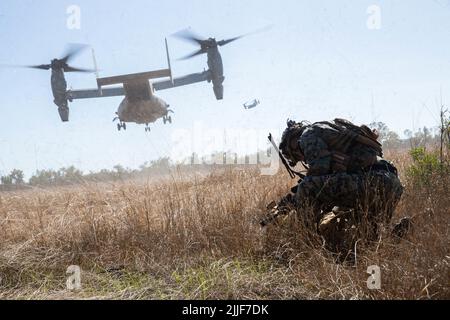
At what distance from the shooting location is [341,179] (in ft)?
12.0

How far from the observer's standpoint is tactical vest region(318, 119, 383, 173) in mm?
3717

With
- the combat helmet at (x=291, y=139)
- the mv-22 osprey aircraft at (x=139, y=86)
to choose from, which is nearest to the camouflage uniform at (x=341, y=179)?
the combat helmet at (x=291, y=139)

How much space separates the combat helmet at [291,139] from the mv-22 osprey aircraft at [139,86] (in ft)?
51.3

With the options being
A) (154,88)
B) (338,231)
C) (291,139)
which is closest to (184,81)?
(154,88)

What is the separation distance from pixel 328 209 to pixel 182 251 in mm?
1608

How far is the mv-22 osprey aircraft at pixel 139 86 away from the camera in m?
19.2

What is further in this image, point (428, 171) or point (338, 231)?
point (428, 171)

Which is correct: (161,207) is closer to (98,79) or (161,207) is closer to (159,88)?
(98,79)

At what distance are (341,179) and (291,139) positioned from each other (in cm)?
80

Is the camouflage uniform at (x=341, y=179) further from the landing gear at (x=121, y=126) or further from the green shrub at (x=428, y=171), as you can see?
the landing gear at (x=121, y=126)

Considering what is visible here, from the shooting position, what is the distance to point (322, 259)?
9.99 ft

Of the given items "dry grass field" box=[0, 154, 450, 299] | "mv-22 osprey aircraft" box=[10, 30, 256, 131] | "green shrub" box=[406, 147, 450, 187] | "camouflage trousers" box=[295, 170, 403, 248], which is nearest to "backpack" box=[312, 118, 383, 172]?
"camouflage trousers" box=[295, 170, 403, 248]

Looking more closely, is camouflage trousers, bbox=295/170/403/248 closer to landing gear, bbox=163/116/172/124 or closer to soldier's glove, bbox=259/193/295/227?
soldier's glove, bbox=259/193/295/227

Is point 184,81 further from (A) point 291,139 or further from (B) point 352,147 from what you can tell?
(B) point 352,147
